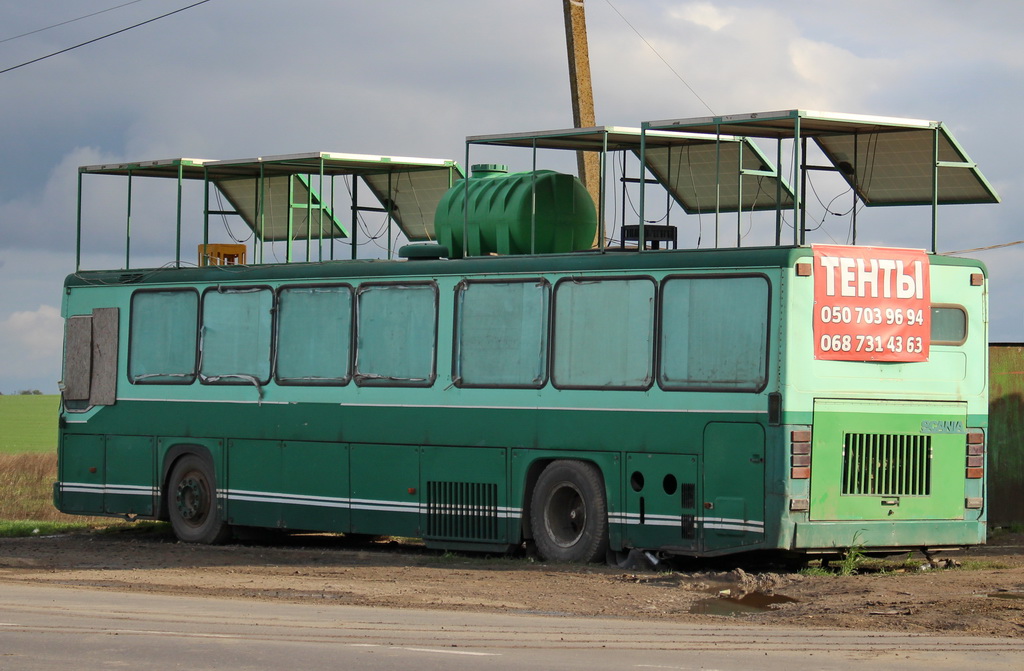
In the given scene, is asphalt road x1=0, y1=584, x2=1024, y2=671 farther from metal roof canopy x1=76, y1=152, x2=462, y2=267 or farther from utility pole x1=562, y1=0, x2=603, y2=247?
utility pole x1=562, y1=0, x2=603, y2=247

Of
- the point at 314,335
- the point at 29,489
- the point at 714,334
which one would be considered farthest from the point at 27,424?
the point at 714,334

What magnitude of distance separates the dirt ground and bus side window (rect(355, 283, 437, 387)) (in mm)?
1927

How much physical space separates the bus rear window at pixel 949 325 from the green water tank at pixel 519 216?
13.5ft

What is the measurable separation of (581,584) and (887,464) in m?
3.10

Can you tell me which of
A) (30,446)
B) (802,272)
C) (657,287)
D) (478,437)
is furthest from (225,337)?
(30,446)

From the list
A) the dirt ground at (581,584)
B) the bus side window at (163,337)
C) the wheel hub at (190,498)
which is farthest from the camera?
the bus side window at (163,337)

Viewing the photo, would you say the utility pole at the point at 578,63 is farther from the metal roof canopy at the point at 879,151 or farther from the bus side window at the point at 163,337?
the bus side window at the point at 163,337

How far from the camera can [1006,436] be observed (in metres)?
20.4

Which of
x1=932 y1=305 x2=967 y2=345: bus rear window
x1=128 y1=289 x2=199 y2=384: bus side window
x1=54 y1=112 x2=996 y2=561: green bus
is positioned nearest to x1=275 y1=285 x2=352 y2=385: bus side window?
x1=54 y1=112 x2=996 y2=561: green bus

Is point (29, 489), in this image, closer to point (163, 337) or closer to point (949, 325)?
point (163, 337)

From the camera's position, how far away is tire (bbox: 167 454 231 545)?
19578 millimetres

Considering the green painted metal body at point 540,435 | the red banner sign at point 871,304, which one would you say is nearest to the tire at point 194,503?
the green painted metal body at point 540,435

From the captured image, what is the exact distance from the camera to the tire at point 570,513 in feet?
52.1

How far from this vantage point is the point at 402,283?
17766mm
